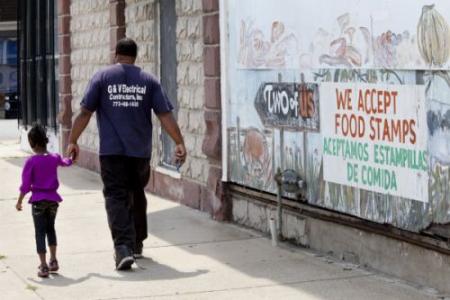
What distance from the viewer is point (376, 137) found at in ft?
26.2

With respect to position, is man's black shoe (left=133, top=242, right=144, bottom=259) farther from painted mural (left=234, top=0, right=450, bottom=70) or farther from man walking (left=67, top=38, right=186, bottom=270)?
painted mural (left=234, top=0, right=450, bottom=70)

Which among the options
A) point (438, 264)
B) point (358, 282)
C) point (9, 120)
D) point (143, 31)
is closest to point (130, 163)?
point (358, 282)

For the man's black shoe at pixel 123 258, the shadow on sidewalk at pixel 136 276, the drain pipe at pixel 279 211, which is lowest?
the shadow on sidewalk at pixel 136 276

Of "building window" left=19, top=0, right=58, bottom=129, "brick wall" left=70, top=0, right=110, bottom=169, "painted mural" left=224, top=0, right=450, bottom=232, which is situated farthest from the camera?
"building window" left=19, top=0, right=58, bottom=129

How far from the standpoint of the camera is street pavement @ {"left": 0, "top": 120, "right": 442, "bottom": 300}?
7.75 m

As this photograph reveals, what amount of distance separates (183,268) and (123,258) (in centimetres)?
51

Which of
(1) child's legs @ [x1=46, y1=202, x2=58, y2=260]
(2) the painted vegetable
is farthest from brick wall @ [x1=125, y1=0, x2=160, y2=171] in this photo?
(2) the painted vegetable

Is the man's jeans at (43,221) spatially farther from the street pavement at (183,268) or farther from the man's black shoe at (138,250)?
the man's black shoe at (138,250)

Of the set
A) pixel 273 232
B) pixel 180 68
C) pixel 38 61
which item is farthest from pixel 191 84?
pixel 38 61

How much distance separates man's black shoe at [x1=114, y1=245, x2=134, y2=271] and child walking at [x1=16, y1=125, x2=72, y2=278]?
52cm

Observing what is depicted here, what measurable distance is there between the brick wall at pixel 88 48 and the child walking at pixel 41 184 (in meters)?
7.05

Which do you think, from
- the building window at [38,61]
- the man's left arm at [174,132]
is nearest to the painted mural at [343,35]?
the man's left arm at [174,132]

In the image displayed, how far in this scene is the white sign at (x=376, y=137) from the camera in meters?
7.50

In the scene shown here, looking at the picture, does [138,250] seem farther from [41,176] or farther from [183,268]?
[41,176]
